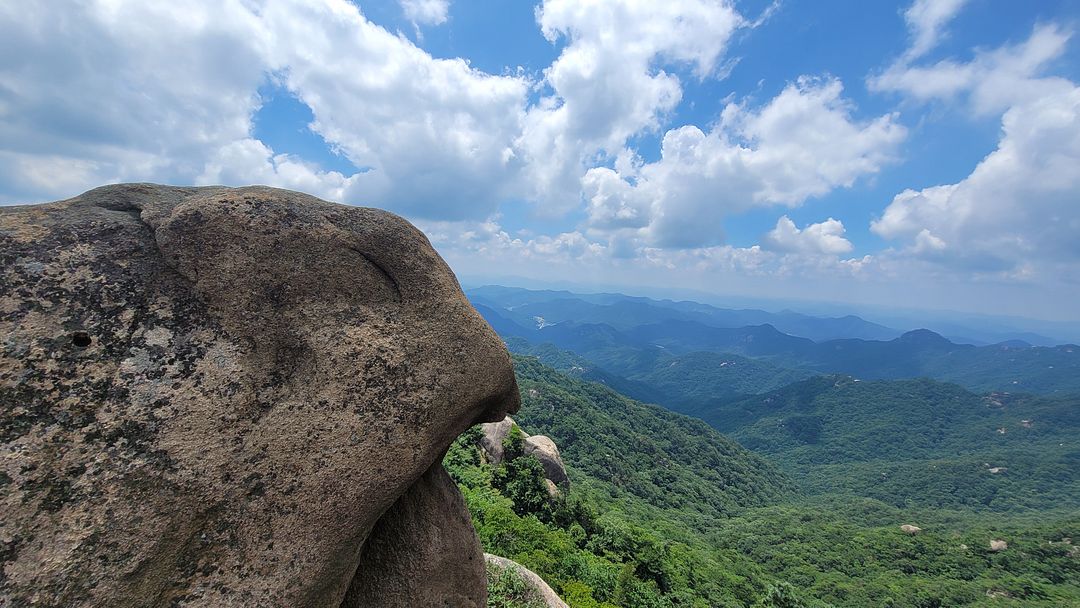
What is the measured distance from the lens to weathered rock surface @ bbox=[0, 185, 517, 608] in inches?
183

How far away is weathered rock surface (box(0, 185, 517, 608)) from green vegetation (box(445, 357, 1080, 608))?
18.1m

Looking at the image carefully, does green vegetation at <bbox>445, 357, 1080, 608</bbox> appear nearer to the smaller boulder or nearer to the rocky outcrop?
the smaller boulder

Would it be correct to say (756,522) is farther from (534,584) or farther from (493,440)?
(534,584)

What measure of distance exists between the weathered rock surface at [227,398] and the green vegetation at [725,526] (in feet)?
59.4

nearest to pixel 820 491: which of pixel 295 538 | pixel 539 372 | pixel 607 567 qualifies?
pixel 539 372

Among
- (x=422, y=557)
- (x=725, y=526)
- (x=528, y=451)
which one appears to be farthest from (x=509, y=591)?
(x=725, y=526)

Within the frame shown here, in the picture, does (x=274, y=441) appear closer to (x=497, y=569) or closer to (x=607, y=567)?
(x=497, y=569)

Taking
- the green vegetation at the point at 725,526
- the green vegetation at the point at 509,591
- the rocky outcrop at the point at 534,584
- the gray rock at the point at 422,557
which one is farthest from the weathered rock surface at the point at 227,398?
the green vegetation at the point at 725,526

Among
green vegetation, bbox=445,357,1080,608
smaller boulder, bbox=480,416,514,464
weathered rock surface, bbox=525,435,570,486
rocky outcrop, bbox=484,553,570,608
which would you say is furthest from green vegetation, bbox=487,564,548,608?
weathered rock surface, bbox=525,435,570,486

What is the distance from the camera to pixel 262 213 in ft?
22.6

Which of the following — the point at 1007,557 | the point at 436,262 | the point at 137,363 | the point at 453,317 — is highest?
the point at 436,262

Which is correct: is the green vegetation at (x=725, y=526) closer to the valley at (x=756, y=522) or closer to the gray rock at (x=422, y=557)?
the valley at (x=756, y=522)

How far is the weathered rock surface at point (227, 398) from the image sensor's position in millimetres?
4652

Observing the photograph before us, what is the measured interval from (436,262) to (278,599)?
5193 mm
